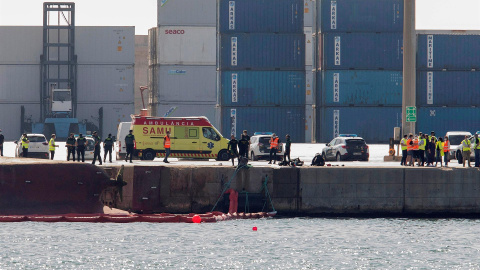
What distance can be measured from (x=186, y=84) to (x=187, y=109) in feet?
7.09

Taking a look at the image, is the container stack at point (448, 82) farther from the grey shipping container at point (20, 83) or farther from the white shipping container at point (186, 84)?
the grey shipping container at point (20, 83)

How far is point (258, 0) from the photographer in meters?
75.1

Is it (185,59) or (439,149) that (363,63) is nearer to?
(185,59)

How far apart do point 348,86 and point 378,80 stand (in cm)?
239

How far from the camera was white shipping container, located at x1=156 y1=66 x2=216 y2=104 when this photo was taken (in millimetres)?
82688

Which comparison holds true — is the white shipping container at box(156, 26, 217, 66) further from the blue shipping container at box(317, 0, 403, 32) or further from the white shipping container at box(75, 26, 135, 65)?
the blue shipping container at box(317, 0, 403, 32)

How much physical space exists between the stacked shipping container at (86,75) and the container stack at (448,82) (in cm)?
2645

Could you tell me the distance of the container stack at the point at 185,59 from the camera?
82438 mm

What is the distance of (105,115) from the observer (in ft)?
286

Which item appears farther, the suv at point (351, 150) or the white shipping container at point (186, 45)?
the white shipping container at point (186, 45)

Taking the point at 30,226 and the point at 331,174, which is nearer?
the point at 30,226

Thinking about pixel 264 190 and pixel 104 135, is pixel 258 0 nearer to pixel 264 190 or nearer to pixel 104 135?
pixel 104 135

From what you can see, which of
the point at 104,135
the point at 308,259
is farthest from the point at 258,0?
the point at 308,259

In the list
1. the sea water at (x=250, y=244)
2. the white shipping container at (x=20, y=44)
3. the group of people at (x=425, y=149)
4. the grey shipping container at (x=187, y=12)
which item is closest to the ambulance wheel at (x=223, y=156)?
the group of people at (x=425, y=149)
